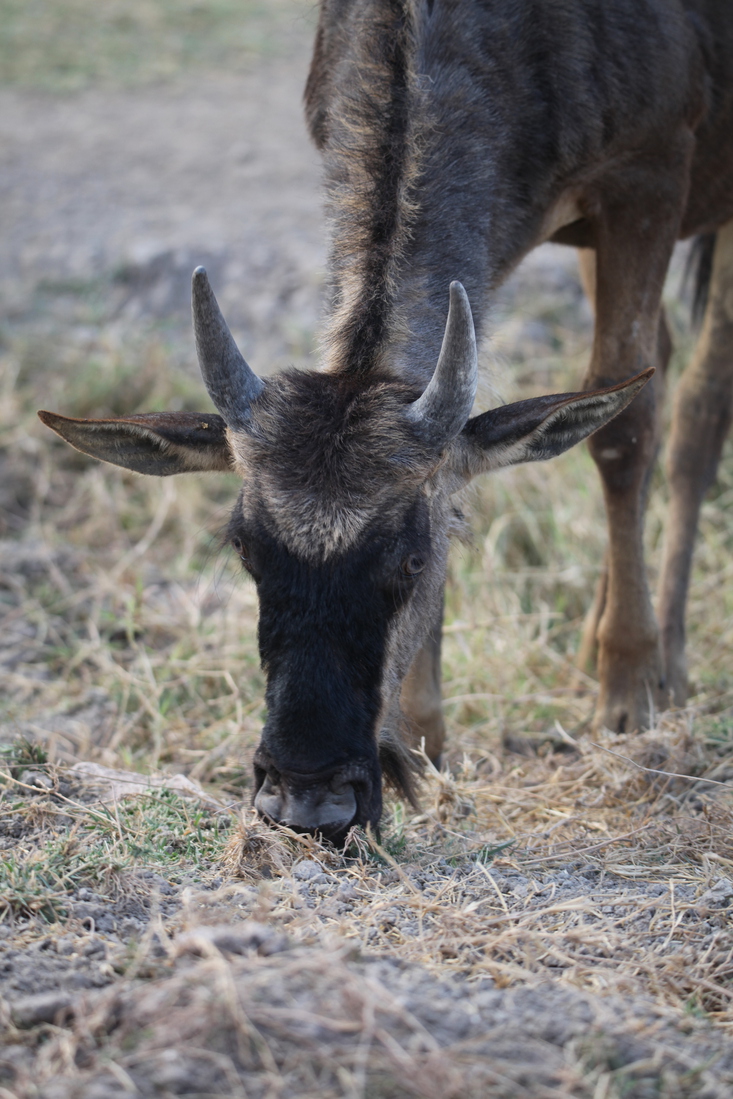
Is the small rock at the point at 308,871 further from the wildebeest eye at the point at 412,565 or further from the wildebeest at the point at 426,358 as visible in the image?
the wildebeest eye at the point at 412,565

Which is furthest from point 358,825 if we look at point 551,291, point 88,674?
point 551,291

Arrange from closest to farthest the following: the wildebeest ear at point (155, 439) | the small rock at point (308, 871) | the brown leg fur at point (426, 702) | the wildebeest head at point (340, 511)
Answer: the small rock at point (308, 871)
the wildebeest head at point (340, 511)
the wildebeest ear at point (155, 439)
the brown leg fur at point (426, 702)

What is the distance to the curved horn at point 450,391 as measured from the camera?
3.35 meters

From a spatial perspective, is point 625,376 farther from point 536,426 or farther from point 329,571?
point 329,571

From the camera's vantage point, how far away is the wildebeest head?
3.21 metres

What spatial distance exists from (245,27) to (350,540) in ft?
48.4

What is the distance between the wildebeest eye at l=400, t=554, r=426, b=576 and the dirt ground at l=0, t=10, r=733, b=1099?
81cm

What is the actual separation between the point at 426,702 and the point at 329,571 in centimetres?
148

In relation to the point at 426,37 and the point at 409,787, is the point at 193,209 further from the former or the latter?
the point at 409,787

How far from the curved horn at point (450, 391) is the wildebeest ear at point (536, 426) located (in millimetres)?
234

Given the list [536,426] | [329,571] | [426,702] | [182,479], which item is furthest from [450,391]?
[182,479]

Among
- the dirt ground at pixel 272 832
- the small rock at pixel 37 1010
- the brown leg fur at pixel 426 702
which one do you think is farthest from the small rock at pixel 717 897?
the small rock at pixel 37 1010

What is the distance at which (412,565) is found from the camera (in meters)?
3.45

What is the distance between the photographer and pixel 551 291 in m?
8.77
